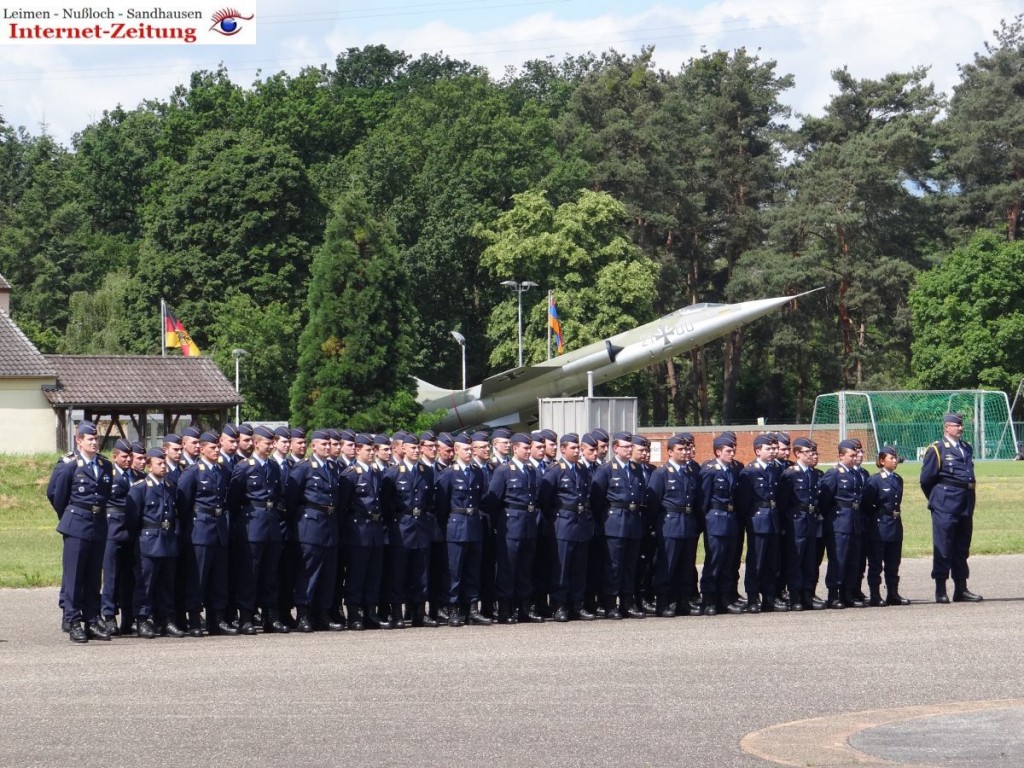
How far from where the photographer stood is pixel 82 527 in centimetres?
1202

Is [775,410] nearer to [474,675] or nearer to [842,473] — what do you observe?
[842,473]

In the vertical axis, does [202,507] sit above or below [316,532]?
above

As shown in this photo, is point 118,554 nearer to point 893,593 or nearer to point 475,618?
point 475,618

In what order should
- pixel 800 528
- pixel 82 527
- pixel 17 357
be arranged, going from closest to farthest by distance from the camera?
pixel 82 527 < pixel 800 528 < pixel 17 357

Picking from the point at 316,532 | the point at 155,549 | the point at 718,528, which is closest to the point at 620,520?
the point at 718,528

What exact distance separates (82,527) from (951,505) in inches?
290

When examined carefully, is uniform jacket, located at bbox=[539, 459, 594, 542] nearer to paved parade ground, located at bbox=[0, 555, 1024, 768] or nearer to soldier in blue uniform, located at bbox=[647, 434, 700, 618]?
soldier in blue uniform, located at bbox=[647, 434, 700, 618]

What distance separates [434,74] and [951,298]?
3140cm

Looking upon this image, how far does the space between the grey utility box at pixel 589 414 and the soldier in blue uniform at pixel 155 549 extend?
15221 millimetres

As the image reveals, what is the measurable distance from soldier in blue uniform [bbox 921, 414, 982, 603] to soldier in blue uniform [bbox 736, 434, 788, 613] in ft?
4.72

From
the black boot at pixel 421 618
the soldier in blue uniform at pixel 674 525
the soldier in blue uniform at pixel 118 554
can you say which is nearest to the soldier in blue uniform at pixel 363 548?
the black boot at pixel 421 618

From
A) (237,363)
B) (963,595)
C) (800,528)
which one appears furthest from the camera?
(237,363)

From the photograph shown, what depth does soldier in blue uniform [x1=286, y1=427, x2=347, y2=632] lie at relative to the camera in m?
12.6

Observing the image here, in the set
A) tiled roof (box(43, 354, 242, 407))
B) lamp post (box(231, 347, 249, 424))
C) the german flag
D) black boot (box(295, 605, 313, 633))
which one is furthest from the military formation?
the german flag
